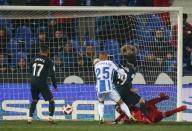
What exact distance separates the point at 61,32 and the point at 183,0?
511 centimetres

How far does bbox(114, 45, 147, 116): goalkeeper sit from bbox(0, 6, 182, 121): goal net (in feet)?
6.09

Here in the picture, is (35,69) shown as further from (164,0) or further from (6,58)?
(164,0)

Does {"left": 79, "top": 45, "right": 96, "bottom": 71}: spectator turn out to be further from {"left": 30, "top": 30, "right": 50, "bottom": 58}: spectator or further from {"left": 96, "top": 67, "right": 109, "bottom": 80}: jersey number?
{"left": 96, "top": 67, "right": 109, "bottom": 80}: jersey number

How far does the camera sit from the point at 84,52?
2030 cm

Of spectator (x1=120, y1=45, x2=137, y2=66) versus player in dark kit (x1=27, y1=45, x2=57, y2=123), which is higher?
spectator (x1=120, y1=45, x2=137, y2=66)

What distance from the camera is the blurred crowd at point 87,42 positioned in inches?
789

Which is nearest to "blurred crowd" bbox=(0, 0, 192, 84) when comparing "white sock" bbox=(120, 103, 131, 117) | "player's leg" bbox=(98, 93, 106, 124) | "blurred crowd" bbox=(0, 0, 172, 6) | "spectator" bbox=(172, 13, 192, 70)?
"spectator" bbox=(172, 13, 192, 70)

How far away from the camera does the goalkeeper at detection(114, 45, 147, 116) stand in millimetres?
17719

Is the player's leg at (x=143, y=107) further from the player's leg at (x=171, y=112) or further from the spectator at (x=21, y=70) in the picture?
the spectator at (x=21, y=70)

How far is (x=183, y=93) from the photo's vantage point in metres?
20.1

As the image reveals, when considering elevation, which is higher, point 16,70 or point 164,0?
point 164,0

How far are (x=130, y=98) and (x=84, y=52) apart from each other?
8.98ft

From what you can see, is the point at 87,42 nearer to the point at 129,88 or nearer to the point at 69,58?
the point at 69,58

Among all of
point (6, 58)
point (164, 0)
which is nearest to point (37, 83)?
point (6, 58)
